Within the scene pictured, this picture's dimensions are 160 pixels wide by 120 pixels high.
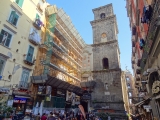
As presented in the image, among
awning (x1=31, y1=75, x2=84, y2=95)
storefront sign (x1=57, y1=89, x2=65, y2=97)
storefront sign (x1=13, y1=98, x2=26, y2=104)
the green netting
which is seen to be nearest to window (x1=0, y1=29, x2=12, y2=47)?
awning (x1=31, y1=75, x2=84, y2=95)

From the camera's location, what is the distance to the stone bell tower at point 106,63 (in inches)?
802

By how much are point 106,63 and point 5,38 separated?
17389 millimetres

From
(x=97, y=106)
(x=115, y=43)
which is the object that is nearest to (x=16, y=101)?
(x=97, y=106)

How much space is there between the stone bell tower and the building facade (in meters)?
11.5

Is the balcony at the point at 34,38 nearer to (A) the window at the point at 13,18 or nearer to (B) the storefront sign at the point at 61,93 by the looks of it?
(A) the window at the point at 13,18

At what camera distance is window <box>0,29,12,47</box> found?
12.9m

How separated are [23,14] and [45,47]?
5.16 metres

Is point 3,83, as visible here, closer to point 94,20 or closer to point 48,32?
point 48,32

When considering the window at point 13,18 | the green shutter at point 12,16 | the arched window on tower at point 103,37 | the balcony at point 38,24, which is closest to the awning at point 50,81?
the window at point 13,18

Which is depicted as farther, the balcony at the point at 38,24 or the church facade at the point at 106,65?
the church facade at the point at 106,65

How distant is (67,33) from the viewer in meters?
26.1

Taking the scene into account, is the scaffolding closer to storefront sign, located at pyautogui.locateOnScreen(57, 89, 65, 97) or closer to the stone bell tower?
storefront sign, located at pyautogui.locateOnScreen(57, 89, 65, 97)

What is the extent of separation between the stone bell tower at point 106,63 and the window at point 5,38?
48.5ft

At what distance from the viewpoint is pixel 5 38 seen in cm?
1331
